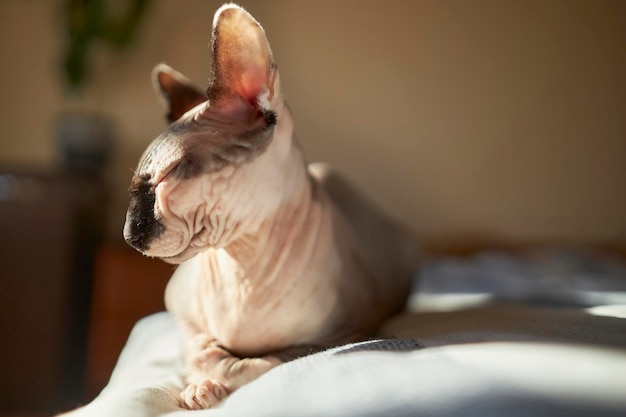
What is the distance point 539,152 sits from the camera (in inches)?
76.1

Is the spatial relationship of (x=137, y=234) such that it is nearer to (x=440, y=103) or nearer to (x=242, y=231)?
(x=242, y=231)

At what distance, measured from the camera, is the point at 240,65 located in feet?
1.99

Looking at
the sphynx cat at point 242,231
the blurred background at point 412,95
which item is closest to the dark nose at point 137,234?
the sphynx cat at point 242,231

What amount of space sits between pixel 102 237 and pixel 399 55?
42.5 inches

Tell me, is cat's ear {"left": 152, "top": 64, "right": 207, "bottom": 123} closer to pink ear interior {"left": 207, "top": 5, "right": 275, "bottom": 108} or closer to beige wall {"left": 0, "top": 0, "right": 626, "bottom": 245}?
pink ear interior {"left": 207, "top": 5, "right": 275, "bottom": 108}

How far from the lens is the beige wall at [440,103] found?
1865mm

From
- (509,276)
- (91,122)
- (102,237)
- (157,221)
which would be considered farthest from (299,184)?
(91,122)

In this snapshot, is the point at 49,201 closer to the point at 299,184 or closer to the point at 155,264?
the point at 155,264

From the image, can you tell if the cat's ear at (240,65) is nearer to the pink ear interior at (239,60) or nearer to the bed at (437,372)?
the pink ear interior at (239,60)

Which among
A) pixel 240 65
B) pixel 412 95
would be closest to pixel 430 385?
pixel 240 65

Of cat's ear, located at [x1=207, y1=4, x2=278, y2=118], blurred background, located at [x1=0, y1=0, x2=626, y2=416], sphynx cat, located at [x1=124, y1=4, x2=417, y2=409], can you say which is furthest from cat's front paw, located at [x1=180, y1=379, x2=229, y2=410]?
blurred background, located at [x1=0, y1=0, x2=626, y2=416]

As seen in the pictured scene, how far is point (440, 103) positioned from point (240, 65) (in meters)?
1.41

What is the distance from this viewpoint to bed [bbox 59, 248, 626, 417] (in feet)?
1.36

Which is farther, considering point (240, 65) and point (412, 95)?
point (412, 95)
